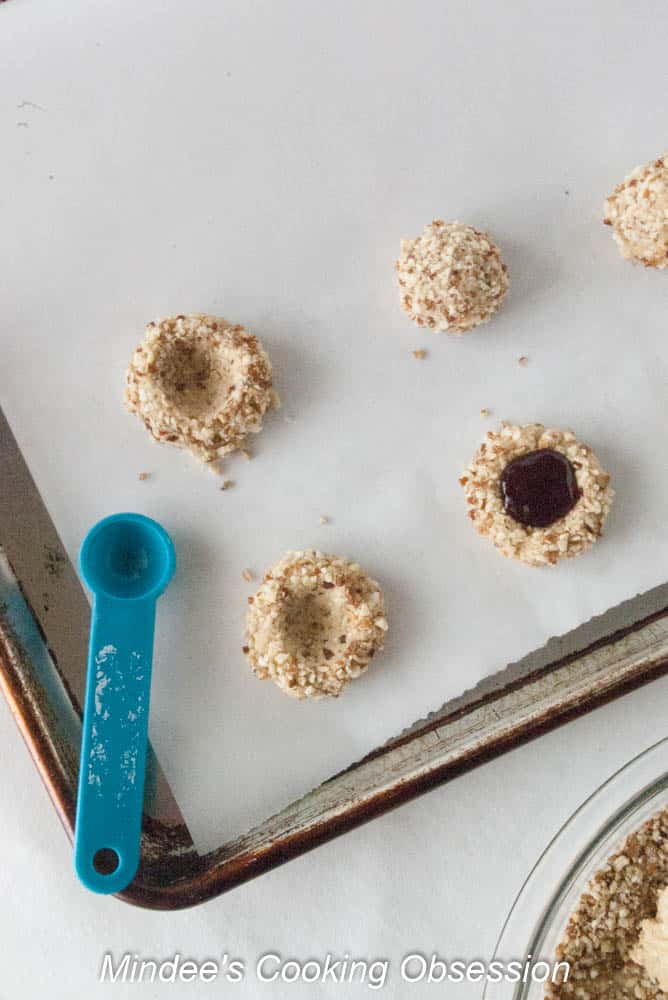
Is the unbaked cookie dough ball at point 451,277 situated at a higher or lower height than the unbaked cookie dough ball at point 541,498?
higher

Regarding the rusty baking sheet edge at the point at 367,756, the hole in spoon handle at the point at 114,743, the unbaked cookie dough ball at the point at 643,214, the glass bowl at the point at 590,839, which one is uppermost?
the unbaked cookie dough ball at the point at 643,214

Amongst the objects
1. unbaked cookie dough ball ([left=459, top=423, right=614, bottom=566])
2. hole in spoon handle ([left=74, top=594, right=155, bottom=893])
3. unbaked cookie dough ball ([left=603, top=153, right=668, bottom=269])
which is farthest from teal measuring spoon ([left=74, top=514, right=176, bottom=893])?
unbaked cookie dough ball ([left=603, top=153, right=668, bottom=269])

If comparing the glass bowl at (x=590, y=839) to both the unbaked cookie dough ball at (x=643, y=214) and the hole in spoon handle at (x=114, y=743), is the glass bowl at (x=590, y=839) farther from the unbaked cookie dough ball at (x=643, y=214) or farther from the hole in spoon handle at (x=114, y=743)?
the unbaked cookie dough ball at (x=643, y=214)

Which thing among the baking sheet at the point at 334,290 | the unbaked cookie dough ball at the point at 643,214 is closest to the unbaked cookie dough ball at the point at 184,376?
the baking sheet at the point at 334,290

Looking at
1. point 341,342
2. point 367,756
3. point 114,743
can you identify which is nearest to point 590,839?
point 367,756

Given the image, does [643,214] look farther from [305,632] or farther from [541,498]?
[305,632]

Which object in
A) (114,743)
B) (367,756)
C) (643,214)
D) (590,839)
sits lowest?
(590,839)
